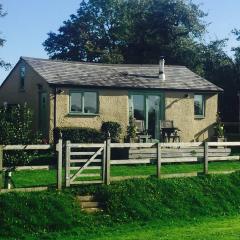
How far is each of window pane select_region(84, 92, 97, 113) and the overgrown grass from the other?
436 inches

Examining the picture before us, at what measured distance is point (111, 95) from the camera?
28.7m

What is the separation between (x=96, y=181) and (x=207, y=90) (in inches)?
659

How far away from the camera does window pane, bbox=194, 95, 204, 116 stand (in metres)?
31.7

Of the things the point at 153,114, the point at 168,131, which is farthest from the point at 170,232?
the point at 153,114

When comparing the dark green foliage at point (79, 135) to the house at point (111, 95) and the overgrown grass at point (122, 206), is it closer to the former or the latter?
the house at point (111, 95)

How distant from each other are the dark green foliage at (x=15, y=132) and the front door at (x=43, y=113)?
258 inches

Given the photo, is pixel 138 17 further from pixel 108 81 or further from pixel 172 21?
pixel 108 81

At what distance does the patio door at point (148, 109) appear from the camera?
1161 inches

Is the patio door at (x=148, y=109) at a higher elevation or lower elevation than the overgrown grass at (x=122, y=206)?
higher

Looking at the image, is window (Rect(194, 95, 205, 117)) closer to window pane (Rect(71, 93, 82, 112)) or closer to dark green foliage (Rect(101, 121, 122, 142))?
dark green foliage (Rect(101, 121, 122, 142))

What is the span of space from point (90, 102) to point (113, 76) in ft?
8.71

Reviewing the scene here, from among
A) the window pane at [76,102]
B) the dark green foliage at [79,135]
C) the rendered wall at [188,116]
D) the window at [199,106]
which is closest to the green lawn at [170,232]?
the dark green foliage at [79,135]

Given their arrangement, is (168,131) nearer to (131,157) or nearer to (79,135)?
(79,135)

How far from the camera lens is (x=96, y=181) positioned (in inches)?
634
